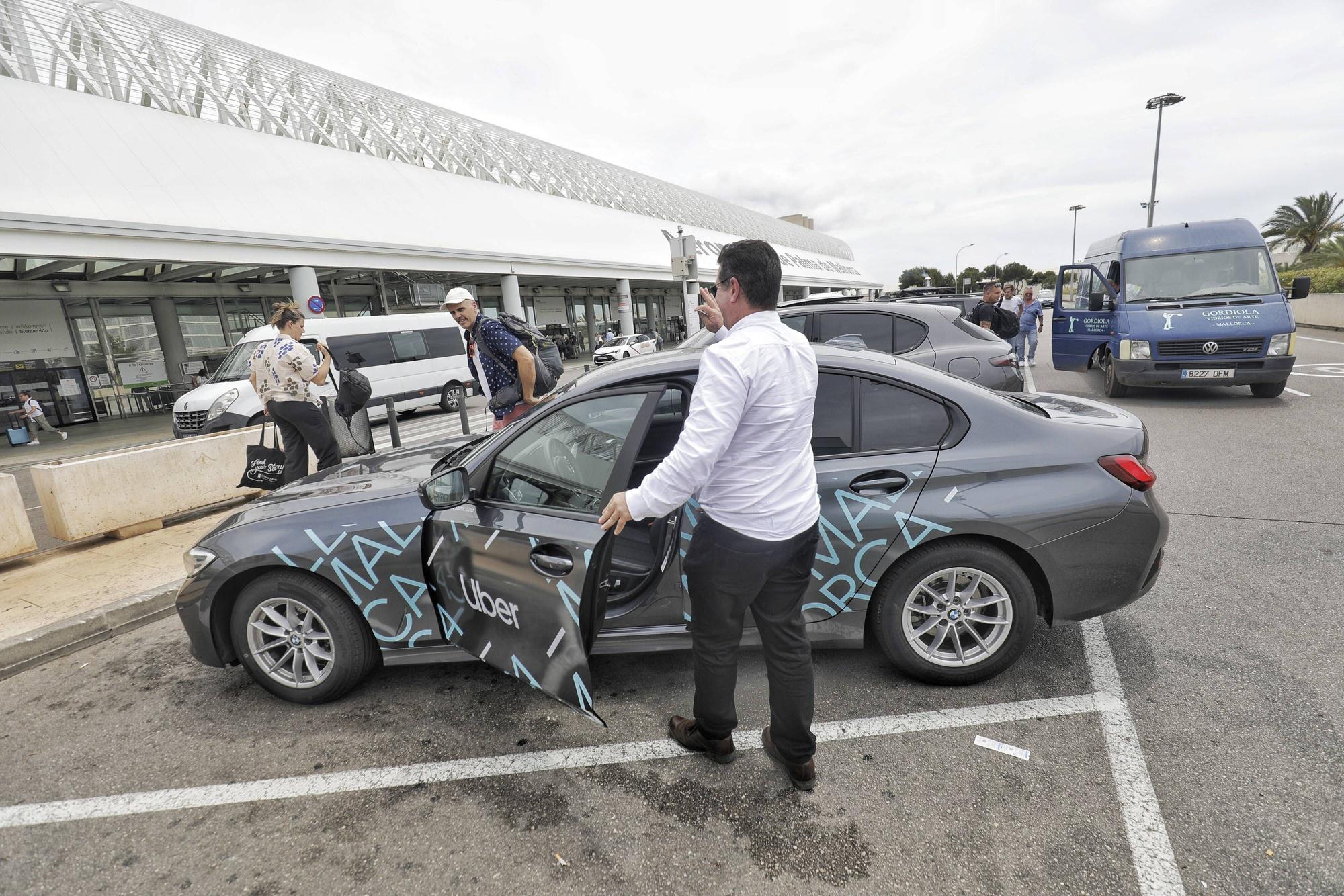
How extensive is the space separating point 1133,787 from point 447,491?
267 cm

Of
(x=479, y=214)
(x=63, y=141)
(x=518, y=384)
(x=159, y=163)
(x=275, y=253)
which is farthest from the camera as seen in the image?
(x=479, y=214)

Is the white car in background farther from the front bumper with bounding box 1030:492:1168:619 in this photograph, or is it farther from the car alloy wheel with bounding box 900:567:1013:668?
the front bumper with bounding box 1030:492:1168:619

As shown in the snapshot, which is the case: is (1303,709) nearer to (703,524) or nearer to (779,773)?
(779,773)

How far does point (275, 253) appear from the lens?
52.0 feet

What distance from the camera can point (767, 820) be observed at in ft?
6.98

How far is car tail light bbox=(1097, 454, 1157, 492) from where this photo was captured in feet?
8.51

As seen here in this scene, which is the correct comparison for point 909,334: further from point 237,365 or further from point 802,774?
point 237,365

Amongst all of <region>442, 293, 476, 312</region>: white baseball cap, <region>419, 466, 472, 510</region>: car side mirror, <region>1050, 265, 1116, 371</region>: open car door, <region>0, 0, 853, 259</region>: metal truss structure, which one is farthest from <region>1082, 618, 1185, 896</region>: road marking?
<region>0, 0, 853, 259</region>: metal truss structure

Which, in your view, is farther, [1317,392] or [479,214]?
[479,214]

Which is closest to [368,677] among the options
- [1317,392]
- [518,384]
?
[518,384]

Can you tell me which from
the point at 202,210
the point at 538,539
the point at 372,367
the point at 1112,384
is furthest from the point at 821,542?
the point at 202,210

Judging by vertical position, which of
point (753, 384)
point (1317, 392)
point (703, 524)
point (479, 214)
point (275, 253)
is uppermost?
point (479, 214)

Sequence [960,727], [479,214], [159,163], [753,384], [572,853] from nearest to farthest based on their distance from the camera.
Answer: [753,384] < [572,853] < [960,727] < [159,163] < [479,214]

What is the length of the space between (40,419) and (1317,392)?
25306 millimetres
